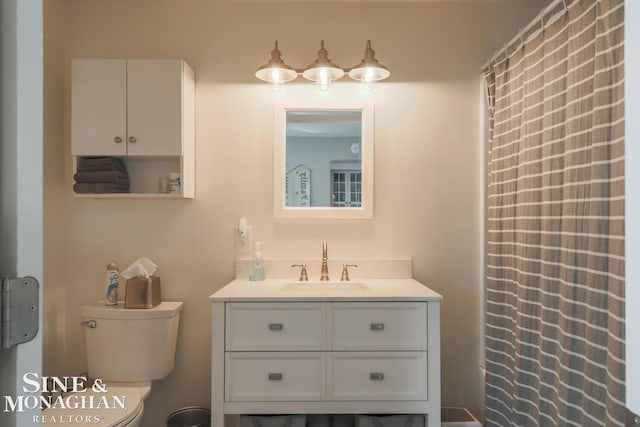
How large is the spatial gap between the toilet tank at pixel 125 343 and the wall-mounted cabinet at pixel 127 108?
0.65 m

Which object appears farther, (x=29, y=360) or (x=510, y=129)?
(x=510, y=129)

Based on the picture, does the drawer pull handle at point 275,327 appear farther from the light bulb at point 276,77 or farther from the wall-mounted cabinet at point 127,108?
the light bulb at point 276,77

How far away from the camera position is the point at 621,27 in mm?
1175

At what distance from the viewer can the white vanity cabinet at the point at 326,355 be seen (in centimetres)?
174

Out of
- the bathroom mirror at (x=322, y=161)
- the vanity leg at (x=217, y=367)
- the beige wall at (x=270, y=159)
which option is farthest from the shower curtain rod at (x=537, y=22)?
the vanity leg at (x=217, y=367)

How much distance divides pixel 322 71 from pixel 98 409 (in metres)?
1.89

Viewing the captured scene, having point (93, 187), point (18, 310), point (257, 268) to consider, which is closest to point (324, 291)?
point (257, 268)

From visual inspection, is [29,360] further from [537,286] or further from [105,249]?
[105,249]

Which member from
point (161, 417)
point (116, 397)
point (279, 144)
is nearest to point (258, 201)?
point (279, 144)

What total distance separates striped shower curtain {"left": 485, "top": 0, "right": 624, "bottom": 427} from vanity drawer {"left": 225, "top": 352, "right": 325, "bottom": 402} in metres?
0.90

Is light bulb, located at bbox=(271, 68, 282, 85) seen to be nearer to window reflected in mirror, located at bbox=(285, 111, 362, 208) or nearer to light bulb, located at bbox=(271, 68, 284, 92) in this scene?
light bulb, located at bbox=(271, 68, 284, 92)

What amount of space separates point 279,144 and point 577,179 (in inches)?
57.5

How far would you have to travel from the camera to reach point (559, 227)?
148 centimetres

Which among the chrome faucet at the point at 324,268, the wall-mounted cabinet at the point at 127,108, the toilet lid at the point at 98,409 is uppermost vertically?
the wall-mounted cabinet at the point at 127,108
